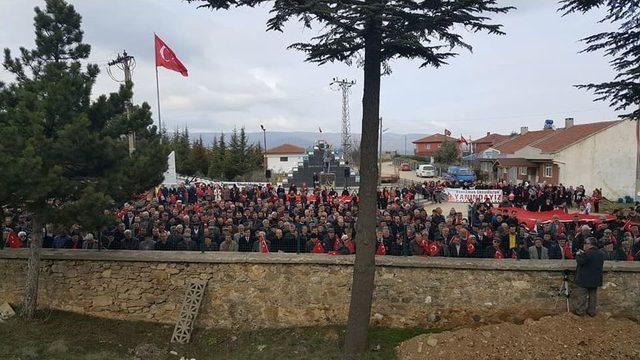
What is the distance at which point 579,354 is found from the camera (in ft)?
26.9

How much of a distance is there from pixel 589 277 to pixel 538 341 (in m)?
1.54

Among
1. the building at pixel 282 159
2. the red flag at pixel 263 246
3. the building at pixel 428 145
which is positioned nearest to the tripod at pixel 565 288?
the red flag at pixel 263 246

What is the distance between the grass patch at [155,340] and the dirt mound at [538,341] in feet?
2.45

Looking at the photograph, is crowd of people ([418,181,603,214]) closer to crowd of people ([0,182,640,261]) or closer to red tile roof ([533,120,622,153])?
crowd of people ([0,182,640,261])

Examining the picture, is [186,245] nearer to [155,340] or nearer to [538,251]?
[155,340]

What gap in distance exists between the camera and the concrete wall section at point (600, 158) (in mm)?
33469

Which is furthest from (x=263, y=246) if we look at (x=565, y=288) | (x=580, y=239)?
(x=580, y=239)

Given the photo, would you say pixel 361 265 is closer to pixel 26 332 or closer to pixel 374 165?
pixel 374 165

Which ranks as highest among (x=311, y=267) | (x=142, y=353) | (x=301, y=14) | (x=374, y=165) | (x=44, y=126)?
(x=301, y=14)

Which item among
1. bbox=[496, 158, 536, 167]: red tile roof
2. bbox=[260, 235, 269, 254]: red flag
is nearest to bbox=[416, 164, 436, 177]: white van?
bbox=[496, 158, 536, 167]: red tile roof

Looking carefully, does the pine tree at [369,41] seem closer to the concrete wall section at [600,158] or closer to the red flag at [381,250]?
the red flag at [381,250]

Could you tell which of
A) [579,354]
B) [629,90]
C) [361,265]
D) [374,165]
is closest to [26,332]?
[361,265]

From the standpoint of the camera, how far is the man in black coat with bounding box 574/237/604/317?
8828mm

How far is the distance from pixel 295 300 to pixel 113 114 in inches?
210
